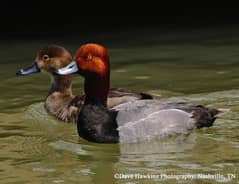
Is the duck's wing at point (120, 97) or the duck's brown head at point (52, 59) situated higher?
the duck's brown head at point (52, 59)

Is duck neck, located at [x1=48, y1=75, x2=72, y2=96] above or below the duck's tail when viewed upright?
above

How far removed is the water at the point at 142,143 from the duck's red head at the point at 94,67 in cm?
47

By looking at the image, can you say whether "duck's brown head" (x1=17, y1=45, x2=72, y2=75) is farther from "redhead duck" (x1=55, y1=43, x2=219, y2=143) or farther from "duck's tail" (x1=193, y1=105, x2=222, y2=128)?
"duck's tail" (x1=193, y1=105, x2=222, y2=128)

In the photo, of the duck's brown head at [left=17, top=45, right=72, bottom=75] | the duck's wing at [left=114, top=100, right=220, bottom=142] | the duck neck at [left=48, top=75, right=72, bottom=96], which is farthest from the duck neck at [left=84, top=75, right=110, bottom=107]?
the duck's brown head at [left=17, top=45, right=72, bottom=75]

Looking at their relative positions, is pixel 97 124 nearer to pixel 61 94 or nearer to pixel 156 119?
pixel 156 119

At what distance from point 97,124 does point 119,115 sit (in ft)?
0.71

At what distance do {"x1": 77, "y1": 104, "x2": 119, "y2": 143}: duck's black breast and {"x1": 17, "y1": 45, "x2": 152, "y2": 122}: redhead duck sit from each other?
0.56 metres

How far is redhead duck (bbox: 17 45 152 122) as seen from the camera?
876 cm

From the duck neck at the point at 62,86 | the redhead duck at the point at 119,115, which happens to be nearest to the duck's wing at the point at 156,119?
the redhead duck at the point at 119,115

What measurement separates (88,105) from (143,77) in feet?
9.31

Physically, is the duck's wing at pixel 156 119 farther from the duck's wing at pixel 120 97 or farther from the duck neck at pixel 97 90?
the duck's wing at pixel 120 97

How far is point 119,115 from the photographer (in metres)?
7.91

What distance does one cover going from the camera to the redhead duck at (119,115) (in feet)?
25.8

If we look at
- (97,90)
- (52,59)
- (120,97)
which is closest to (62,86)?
(52,59)
